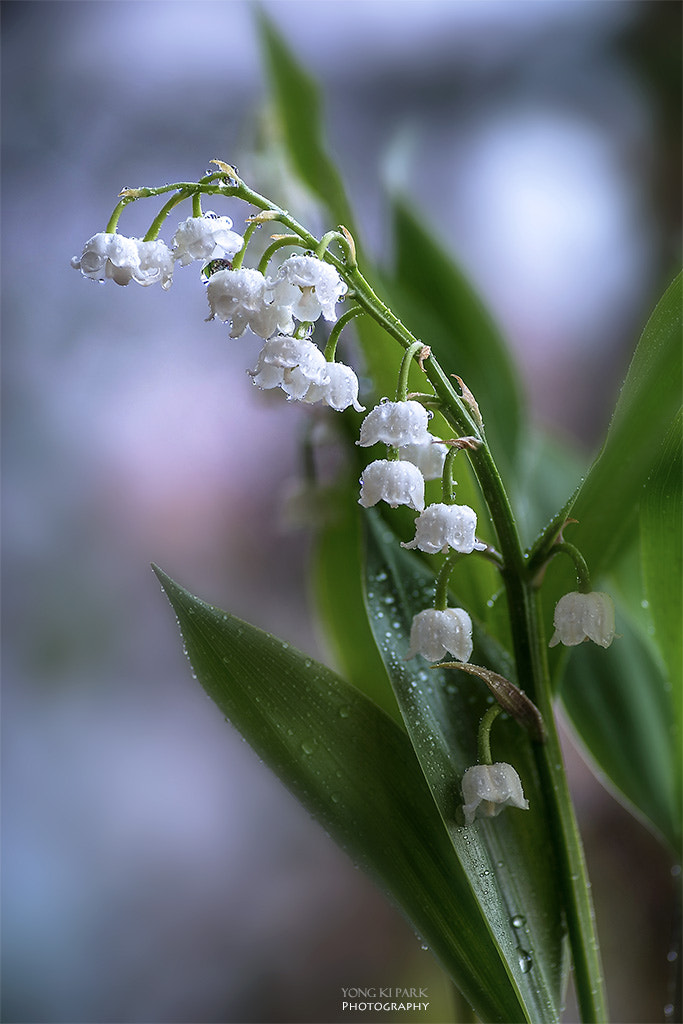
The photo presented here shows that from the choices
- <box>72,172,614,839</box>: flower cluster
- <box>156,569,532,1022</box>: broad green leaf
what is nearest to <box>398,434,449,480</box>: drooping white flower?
<box>72,172,614,839</box>: flower cluster

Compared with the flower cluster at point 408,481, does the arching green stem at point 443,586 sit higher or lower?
lower

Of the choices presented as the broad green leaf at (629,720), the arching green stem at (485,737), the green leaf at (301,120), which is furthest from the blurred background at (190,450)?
the arching green stem at (485,737)

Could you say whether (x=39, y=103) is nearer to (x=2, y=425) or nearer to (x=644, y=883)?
(x=2, y=425)

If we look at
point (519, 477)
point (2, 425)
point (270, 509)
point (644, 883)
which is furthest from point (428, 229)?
point (644, 883)

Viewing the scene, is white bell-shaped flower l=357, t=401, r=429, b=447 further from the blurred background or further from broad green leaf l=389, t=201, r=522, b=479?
the blurred background

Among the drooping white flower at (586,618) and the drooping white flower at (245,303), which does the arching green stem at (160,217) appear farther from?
the drooping white flower at (586,618)

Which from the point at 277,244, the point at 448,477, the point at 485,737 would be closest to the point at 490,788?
the point at 485,737
